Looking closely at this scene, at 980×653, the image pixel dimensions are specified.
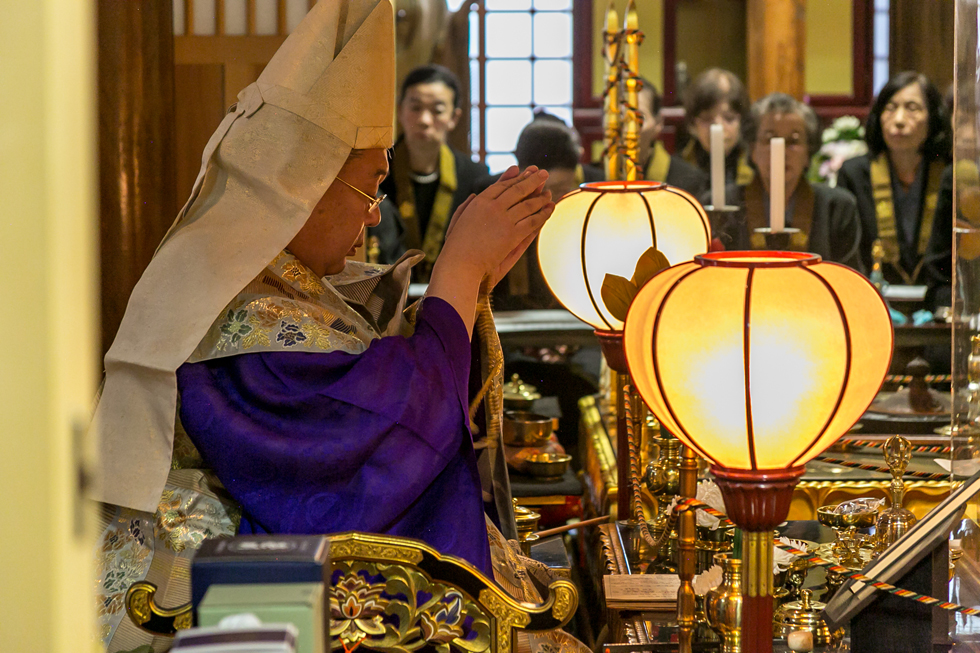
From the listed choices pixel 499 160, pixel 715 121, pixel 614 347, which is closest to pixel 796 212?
pixel 715 121

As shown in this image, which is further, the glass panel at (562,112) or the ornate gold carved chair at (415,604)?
the glass panel at (562,112)

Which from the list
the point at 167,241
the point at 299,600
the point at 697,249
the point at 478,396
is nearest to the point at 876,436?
the point at 697,249

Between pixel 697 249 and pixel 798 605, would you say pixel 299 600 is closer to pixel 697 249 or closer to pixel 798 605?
pixel 798 605

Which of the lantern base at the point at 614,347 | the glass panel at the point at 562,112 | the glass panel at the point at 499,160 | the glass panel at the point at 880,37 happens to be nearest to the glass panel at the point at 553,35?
the glass panel at the point at 562,112

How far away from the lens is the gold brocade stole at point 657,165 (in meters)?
5.70

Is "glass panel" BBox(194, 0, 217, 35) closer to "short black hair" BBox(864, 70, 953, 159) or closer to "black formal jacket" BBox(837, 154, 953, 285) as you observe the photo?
"black formal jacket" BBox(837, 154, 953, 285)

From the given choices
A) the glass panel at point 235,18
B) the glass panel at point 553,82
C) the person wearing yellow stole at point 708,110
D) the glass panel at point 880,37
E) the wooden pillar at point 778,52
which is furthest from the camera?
the glass panel at point 880,37

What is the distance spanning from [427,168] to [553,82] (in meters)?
2.55

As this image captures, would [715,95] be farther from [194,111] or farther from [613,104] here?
[194,111]

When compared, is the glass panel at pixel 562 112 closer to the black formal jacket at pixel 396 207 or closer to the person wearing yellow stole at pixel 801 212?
the black formal jacket at pixel 396 207

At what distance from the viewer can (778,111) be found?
18.7 feet

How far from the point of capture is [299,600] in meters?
0.88

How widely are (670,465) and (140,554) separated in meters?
1.15

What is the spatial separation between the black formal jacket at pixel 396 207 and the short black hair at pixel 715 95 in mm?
1483
